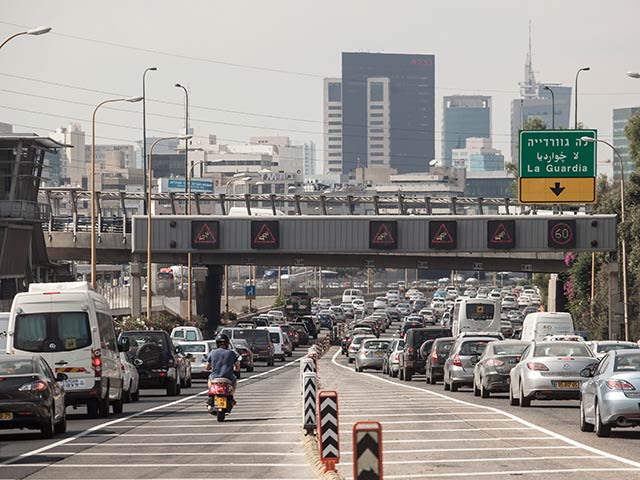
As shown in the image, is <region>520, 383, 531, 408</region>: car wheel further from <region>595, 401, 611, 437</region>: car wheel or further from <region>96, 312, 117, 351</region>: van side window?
<region>96, 312, 117, 351</region>: van side window

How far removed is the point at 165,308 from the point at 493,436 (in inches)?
3089

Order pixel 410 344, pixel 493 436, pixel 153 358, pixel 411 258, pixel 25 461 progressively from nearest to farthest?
1. pixel 25 461
2. pixel 493 436
3. pixel 153 358
4. pixel 410 344
5. pixel 411 258

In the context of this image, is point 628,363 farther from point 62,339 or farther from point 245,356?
point 245,356

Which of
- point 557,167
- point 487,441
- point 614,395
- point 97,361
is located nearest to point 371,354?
point 557,167

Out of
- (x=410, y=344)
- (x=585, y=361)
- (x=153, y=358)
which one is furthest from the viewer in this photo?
(x=410, y=344)

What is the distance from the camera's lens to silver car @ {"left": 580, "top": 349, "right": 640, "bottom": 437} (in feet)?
72.9

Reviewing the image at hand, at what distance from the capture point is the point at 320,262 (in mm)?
83375

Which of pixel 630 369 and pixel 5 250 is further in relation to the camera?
pixel 5 250

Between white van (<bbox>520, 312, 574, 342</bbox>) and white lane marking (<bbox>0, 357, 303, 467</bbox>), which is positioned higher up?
white lane marking (<bbox>0, 357, 303, 467</bbox>)

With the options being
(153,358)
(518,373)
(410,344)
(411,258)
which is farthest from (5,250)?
(518,373)

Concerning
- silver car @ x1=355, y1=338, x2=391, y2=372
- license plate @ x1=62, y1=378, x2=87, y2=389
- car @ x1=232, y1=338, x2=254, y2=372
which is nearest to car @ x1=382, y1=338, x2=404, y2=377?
silver car @ x1=355, y1=338, x2=391, y2=372

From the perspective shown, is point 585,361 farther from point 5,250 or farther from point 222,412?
point 5,250

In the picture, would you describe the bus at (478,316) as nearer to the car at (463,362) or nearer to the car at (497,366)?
the car at (463,362)

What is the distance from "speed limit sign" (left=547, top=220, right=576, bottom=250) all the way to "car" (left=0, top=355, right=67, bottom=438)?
51.2m
